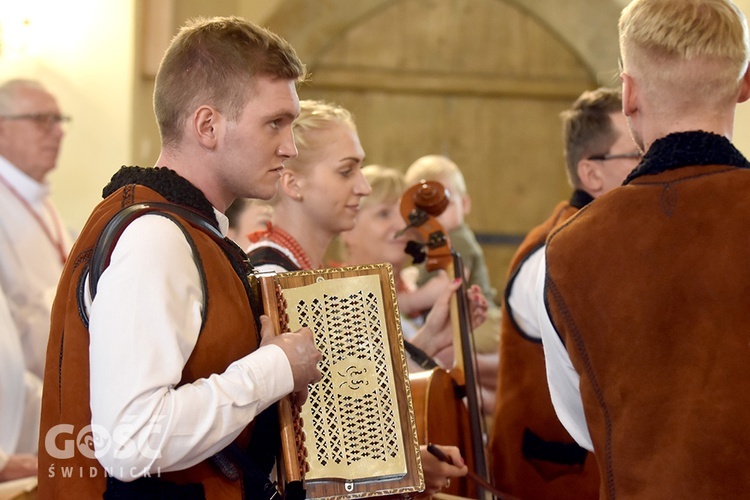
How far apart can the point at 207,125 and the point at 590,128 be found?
163cm

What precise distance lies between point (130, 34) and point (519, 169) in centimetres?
276

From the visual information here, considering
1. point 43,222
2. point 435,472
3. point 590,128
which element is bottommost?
point 435,472

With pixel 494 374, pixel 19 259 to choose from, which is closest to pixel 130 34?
pixel 19 259

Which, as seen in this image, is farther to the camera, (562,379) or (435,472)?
(435,472)

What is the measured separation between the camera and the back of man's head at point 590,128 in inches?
127

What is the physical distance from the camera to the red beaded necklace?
288 centimetres

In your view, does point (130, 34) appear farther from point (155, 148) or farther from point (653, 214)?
point (653, 214)

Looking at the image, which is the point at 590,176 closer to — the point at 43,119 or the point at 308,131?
the point at 308,131

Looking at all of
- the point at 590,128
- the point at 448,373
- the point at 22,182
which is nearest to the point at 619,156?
the point at 590,128

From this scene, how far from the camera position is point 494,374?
422 centimetres

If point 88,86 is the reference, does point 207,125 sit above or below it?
below

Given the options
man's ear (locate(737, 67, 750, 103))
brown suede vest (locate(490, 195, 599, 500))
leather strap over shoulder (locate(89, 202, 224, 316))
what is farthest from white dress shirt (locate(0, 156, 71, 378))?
man's ear (locate(737, 67, 750, 103))

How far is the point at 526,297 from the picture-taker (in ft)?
9.84

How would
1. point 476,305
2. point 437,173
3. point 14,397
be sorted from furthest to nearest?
point 437,173 < point 14,397 < point 476,305
